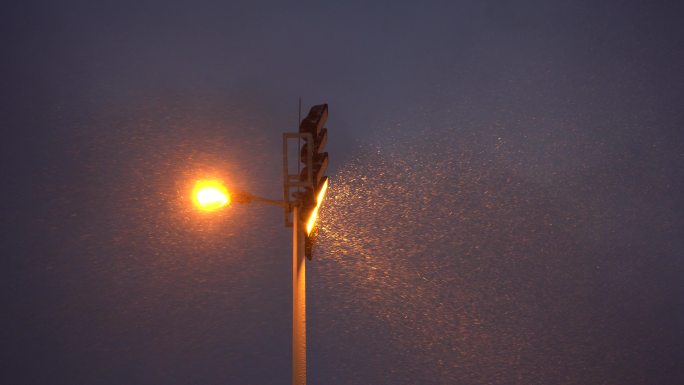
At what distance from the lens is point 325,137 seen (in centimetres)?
597

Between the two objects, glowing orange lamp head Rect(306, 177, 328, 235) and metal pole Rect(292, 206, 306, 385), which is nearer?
metal pole Rect(292, 206, 306, 385)

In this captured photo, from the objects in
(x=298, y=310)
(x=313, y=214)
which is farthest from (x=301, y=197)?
(x=298, y=310)

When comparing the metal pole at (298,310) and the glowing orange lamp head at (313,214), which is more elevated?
the glowing orange lamp head at (313,214)

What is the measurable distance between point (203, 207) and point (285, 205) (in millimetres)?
792

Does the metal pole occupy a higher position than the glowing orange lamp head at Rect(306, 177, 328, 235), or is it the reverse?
the glowing orange lamp head at Rect(306, 177, 328, 235)

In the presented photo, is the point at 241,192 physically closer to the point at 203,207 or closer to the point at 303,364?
the point at 203,207

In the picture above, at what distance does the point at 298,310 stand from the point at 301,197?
3.54 ft

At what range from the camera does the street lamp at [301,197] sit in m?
5.17

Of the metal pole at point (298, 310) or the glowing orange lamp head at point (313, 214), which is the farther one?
the glowing orange lamp head at point (313, 214)

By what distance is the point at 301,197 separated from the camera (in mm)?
5508

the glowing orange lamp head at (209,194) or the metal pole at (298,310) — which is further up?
the glowing orange lamp head at (209,194)

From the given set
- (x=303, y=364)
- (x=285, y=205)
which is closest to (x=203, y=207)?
(x=285, y=205)

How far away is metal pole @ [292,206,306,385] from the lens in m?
4.93

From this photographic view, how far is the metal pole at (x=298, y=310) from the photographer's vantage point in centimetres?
493
